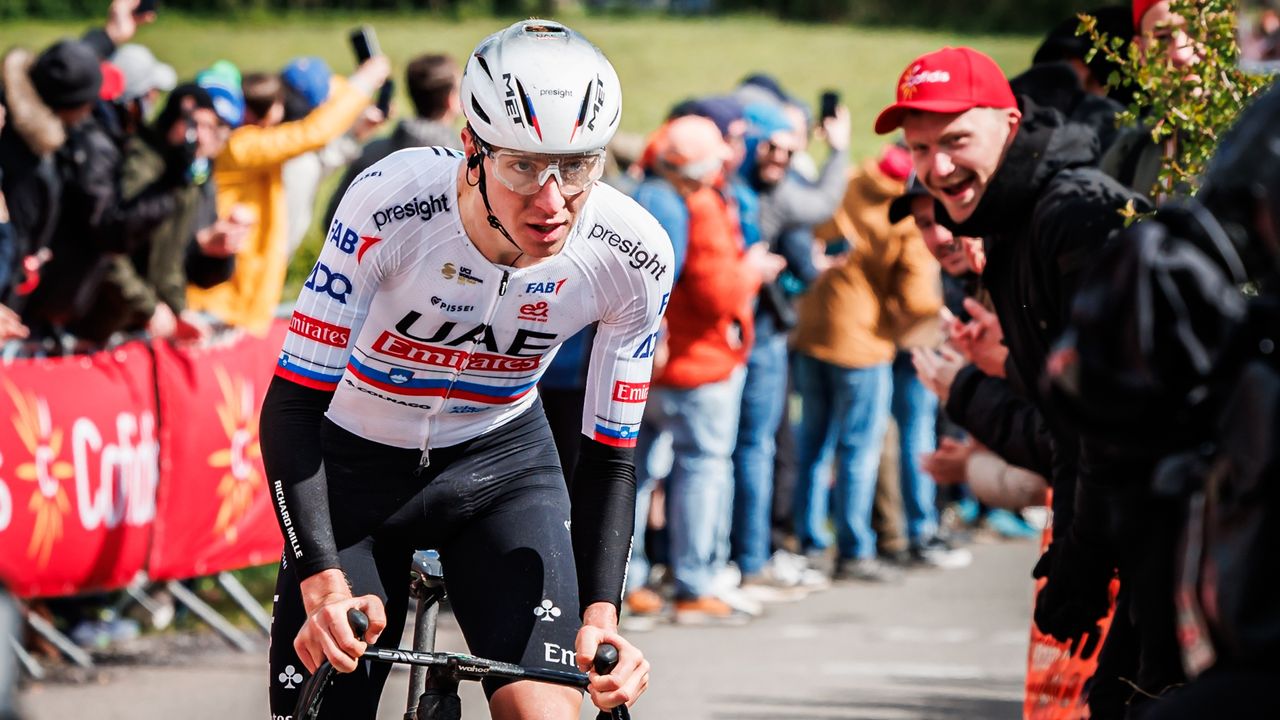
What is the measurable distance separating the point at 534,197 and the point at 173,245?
17.9 ft

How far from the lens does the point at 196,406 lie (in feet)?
28.6

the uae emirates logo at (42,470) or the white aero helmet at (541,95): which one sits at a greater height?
the white aero helmet at (541,95)

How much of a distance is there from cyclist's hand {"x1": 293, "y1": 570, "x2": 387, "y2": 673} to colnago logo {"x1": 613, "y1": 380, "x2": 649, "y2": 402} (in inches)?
34.0

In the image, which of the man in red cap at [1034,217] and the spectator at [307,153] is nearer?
the man in red cap at [1034,217]

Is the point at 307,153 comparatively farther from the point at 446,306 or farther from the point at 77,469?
the point at 446,306

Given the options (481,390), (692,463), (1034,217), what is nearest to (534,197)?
(481,390)

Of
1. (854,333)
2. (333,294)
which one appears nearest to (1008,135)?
(333,294)

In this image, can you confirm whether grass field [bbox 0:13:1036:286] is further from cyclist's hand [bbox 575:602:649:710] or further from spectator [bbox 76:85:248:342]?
cyclist's hand [bbox 575:602:649:710]

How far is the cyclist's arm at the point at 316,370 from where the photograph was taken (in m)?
4.19

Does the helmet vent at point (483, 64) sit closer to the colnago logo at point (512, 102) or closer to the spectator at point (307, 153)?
the colnago logo at point (512, 102)

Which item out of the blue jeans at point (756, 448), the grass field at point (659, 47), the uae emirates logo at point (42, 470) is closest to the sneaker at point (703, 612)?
the blue jeans at point (756, 448)

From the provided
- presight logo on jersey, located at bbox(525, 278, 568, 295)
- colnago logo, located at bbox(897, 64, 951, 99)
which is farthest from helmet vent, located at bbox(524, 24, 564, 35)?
colnago logo, located at bbox(897, 64, 951, 99)

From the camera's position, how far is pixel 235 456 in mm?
8898

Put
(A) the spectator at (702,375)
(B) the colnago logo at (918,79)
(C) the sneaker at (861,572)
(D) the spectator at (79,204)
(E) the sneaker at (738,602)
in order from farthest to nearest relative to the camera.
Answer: (C) the sneaker at (861,572) → (E) the sneaker at (738,602) → (A) the spectator at (702,375) → (D) the spectator at (79,204) → (B) the colnago logo at (918,79)
